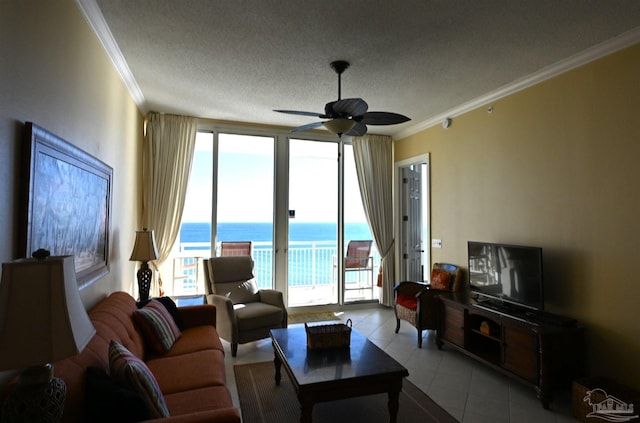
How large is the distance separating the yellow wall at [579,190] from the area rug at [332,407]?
1.47 meters

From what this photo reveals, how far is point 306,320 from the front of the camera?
4.89 m

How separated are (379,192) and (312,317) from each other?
2203 mm

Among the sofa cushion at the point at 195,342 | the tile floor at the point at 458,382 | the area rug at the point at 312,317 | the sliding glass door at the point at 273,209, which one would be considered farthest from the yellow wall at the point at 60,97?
the area rug at the point at 312,317

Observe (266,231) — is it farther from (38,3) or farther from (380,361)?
(38,3)

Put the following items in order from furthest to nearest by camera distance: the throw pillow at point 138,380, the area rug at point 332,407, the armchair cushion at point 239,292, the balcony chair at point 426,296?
the armchair cushion at point 239,292 < the balcony chair at point 426,296 < the area rug at point 332,407 < the throw pillow at point 138,380

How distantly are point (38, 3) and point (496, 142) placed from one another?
3.93 metres

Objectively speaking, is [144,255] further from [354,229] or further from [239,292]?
[354,229]

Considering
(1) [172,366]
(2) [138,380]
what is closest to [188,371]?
(1) [172,366]

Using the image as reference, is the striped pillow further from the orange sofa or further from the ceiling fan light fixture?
the ceiling fan light fixture

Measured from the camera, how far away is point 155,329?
257cm

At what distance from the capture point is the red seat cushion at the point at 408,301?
13.5 feet

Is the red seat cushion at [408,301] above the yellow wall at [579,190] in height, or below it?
below

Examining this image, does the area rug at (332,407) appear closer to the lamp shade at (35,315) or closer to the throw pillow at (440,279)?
the throw pillow at (440,279)

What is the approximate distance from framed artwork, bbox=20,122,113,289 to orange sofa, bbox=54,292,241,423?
1.14ft
